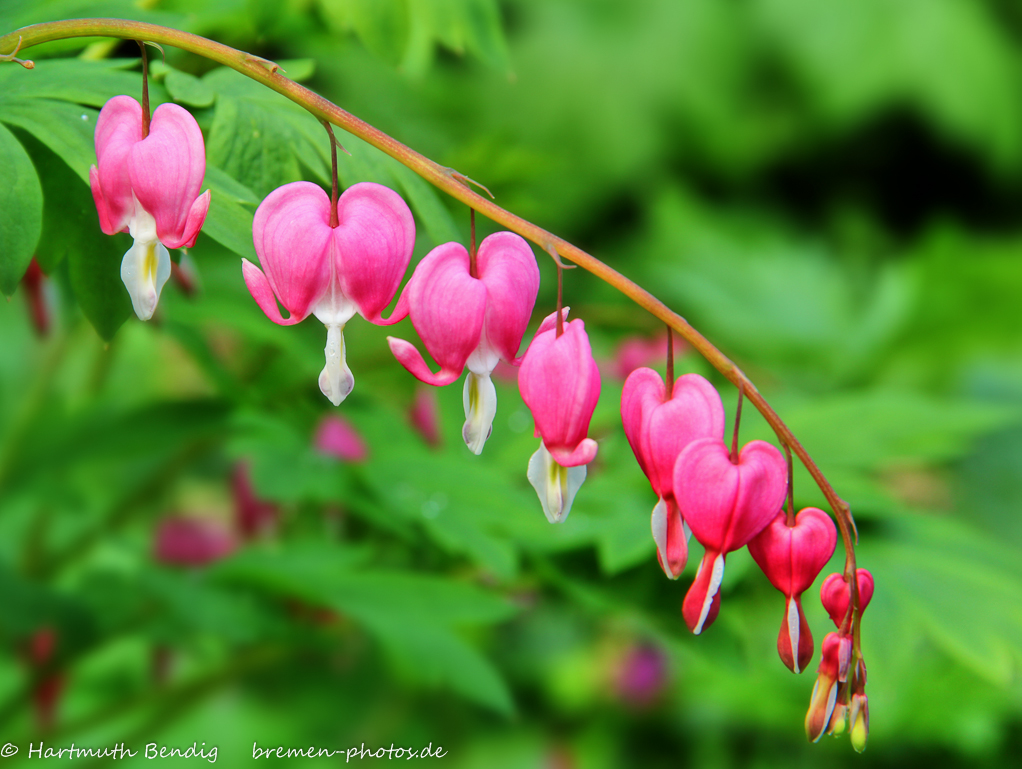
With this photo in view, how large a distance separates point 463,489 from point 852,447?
1.43 ft

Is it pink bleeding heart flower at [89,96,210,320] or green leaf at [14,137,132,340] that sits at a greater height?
pink bleeding heart flower at [89,96,210,320]

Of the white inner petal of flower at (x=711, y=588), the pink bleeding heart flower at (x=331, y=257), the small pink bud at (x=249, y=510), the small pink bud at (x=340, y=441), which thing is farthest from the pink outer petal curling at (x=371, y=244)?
the small pink bud at (x=249, y=510)

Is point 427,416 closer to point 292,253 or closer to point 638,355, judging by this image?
point 638,355

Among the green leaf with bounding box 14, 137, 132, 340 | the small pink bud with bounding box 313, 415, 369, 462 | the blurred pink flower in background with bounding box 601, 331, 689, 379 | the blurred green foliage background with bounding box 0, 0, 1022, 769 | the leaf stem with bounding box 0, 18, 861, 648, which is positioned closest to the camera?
the leaf stem with bounding box 0, 18, 861, 648

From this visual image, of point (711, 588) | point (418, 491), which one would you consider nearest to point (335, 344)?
point (711, 588)

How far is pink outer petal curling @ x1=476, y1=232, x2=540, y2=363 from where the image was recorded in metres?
0.47

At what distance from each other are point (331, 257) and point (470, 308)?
7 centimetres

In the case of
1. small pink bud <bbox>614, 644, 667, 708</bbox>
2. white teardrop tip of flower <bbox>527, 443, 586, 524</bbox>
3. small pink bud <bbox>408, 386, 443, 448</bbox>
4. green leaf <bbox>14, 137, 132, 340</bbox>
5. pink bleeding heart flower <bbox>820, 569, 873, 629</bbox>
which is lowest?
small pink bud <bbox>614, 644, 667, 708</bbox>

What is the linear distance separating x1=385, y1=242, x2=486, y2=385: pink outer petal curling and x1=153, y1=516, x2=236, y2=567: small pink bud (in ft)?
3.31

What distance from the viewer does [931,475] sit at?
2207 mm

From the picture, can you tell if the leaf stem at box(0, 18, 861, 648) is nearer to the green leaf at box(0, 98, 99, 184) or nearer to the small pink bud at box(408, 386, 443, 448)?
the green leaf at box(0, 98, 99, 184)

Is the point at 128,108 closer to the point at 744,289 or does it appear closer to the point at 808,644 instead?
the point at 808,644

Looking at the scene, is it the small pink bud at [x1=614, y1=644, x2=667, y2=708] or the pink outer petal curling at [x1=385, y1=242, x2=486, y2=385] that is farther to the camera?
the small pink bud at [x1=614, y1=644, x2=667, y2=708]

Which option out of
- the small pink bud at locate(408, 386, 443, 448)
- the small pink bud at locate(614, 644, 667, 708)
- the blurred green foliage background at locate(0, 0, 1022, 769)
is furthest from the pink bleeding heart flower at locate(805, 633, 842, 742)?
the small pink bud at locate(614, 644, 667, 708)
